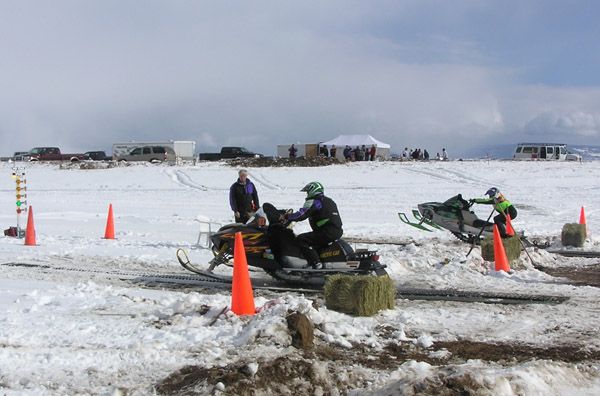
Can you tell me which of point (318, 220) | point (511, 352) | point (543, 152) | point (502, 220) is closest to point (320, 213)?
point (318, 220)

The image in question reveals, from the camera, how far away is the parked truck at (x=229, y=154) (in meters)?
54.7

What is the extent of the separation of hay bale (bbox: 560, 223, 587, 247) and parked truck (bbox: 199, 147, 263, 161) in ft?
131

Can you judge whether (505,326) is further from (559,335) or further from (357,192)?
(357,192)

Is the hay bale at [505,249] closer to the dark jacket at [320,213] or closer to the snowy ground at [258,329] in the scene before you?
the snowy ground at [258,329]

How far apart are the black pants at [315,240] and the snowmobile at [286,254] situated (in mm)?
66

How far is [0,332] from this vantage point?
658 cm

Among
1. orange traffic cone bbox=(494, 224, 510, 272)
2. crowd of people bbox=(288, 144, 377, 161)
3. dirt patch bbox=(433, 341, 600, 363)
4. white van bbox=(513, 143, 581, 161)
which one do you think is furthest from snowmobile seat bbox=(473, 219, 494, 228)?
white van bbox=(513, 143, 581, 161)

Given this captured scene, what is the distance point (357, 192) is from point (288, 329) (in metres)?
23.7

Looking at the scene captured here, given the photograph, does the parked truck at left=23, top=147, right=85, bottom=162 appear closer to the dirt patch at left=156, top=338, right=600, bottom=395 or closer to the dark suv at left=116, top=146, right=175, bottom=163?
the dark suv at left=116, top=146, right=175, bottom=163

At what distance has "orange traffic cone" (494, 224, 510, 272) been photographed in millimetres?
11203

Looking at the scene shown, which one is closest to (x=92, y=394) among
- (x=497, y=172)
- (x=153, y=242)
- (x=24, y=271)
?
(x=24, y=271)

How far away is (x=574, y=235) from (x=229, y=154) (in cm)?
4237

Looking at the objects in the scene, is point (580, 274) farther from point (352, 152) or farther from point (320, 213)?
point (352, 152)

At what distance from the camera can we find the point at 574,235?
14750 mm
